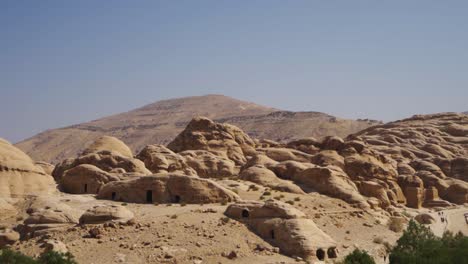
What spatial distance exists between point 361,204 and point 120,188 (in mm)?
17967

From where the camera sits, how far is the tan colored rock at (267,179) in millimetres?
39728

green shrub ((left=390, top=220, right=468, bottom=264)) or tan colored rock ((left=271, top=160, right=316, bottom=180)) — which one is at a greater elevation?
tan colored rock ((left=271, top=160, right=316, bottom=180))

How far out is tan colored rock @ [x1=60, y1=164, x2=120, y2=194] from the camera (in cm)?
3566

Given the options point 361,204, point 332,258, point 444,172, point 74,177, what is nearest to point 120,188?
Answer: point 74,177

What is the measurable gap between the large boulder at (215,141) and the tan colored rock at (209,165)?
4463mm

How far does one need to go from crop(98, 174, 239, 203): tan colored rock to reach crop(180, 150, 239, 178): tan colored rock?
10.7 metres

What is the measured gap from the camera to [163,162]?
42.4m

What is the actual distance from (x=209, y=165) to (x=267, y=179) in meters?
6.79

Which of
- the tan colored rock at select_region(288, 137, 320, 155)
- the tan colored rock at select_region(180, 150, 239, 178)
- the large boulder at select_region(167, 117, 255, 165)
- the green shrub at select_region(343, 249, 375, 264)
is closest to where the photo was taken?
the green shrub at select_region(343, 249, 375, 264)

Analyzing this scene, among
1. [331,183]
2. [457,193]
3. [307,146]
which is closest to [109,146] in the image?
[307,146]

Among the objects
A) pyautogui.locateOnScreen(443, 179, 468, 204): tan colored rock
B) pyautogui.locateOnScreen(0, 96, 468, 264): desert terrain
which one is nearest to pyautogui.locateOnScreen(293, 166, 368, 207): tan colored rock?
pyautogui.locateOnScreen(0, 96, 468, 264): desert terrain

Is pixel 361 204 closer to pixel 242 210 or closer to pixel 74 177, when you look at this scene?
pixel 242 210

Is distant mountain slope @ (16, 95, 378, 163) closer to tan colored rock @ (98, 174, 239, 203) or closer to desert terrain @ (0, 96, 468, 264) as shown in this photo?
desert terrain @ (0, 96, 468, 264)

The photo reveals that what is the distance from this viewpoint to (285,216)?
28625 mm
